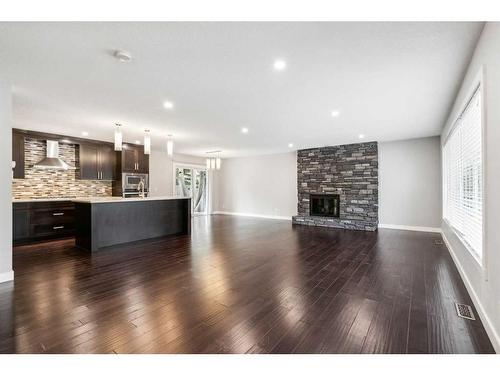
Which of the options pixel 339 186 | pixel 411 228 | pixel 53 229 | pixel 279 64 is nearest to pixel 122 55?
pixel 279 64

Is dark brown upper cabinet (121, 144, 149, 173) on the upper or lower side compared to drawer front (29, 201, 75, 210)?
upper

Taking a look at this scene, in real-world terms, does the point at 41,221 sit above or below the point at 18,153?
below

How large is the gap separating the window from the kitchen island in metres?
5.15

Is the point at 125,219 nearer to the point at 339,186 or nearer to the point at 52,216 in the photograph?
the point at 52,216

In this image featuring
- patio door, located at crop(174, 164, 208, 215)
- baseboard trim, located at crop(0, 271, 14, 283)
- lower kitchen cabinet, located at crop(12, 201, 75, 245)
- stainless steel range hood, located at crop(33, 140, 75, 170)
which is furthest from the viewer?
patio door, located at crop(174, 164, 208, 215)

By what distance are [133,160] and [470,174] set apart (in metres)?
7.46

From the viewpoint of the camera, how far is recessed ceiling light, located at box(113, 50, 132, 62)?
2258 mm

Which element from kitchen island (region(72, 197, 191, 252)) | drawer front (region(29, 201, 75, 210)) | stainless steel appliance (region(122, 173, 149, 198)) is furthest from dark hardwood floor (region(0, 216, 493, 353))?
stainless steel appliance (region(122, 173, 149, 198))

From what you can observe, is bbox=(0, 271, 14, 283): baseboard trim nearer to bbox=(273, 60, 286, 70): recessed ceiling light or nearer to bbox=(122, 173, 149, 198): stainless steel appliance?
bbox=(122, 173, 149, 198): stainless steel appliance

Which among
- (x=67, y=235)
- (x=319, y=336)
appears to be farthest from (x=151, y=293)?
(x=67, y=235)

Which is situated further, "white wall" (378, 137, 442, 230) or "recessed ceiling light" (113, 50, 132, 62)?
"white wall" (378, 137, 442, 230)

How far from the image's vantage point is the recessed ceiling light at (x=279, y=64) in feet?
8.04

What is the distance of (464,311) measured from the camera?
2.23 meters

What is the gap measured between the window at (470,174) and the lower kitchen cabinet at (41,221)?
7.30 metres
